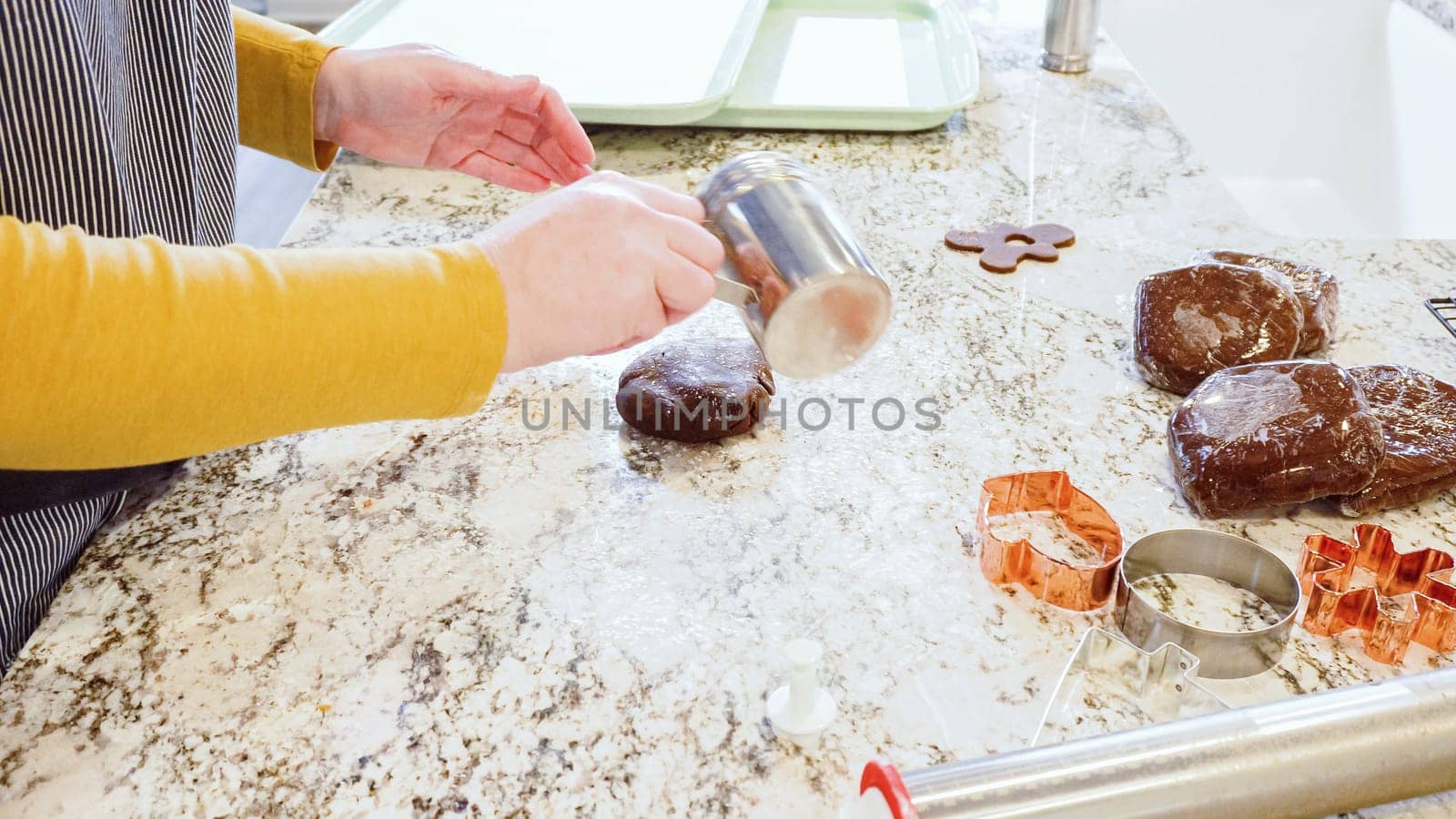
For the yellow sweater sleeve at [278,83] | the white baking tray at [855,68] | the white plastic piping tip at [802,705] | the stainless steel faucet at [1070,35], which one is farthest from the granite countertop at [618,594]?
the stainless steel faucet at [1070,35]

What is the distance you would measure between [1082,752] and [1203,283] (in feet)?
1.84

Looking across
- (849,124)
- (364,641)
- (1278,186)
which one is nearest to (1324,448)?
(364,641)

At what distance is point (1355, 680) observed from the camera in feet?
2.25

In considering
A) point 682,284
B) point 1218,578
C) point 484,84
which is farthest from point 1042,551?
point 484,84

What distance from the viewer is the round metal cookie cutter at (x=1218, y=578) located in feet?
2.25

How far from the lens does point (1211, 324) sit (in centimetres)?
95

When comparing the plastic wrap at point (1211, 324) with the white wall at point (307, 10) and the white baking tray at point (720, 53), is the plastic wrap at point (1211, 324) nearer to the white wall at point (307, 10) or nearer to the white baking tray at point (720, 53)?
the white baking tray at point (720, 53)

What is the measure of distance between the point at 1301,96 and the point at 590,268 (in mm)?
1867

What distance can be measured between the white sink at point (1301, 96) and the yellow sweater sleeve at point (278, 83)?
1540 millimetres

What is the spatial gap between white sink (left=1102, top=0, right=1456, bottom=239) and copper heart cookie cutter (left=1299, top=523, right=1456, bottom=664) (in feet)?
4.08

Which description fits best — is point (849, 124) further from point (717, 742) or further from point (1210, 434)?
point (717, 742)

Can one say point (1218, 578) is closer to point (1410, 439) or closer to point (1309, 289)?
point (1410, 439)

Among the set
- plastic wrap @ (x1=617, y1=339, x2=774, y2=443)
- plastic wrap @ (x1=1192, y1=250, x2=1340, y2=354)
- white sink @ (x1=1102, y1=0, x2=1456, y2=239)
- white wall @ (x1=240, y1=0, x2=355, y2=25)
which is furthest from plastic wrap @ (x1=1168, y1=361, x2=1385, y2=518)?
white wall @ (x1=240, y1=0, x2=355, y2=25)

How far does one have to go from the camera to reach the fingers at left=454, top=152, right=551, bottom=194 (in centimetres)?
100
